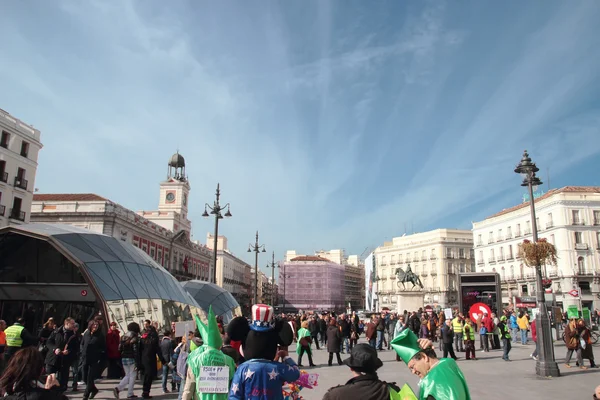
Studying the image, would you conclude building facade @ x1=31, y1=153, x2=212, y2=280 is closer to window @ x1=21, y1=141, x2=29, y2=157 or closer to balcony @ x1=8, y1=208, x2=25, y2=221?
balcony @ x1=8, y1=208, x2=25, y2=221

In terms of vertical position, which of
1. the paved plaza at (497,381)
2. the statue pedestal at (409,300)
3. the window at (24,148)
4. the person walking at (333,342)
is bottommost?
the paved plaza at (497,381)

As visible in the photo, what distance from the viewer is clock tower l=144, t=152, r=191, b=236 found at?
73812 millimetres

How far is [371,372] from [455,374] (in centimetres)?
68

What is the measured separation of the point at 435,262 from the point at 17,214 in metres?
58.4

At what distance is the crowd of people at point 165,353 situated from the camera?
3299 millimetres

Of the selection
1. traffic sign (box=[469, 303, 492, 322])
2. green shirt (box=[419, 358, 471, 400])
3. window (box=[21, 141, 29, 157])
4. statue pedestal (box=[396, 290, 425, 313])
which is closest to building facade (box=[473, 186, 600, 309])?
statue pedestal (box=[396, 290, 425, 313])

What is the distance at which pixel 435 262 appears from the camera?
244ft

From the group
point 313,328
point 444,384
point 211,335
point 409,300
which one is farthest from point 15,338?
point 409,300

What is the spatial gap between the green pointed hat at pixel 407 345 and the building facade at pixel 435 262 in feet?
221

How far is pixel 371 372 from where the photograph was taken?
11.2ft

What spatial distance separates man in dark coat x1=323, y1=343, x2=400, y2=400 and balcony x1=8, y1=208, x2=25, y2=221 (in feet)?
139

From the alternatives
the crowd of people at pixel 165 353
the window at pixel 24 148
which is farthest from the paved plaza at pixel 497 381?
the window at pixel 24 148

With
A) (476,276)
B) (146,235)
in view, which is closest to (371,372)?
(476,276)

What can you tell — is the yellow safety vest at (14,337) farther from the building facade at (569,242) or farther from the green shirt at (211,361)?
the building facade at (569,242)
